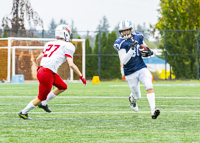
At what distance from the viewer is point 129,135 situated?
5.12 m

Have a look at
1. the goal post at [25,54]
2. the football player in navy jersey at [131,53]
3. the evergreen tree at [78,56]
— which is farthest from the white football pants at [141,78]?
the evergreen tree at [78,56]

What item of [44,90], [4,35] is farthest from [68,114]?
[4,35]

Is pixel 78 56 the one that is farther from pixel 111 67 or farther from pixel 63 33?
pixel 63 33

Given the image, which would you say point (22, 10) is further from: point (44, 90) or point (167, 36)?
point (44, 90)

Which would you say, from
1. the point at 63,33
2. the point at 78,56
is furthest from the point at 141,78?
the point at 78,56

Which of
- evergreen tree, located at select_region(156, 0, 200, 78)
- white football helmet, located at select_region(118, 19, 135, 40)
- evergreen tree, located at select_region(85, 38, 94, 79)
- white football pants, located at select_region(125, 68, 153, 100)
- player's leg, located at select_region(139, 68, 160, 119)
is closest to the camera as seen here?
player's leg, located at select_region(139, 68, 160, 119)

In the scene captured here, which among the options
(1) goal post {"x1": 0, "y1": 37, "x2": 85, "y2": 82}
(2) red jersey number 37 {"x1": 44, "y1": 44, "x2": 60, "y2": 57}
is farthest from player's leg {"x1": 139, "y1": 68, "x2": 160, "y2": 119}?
(1) goal post {"x1": 0, "y1": 37, "x2": 85, "y2": 82}

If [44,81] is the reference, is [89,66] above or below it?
below

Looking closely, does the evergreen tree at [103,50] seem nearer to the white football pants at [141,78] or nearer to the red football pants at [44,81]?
the white football pants at [141,78]

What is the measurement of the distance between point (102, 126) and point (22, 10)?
33152 millimetres

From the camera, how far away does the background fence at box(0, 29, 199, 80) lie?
29031 mm

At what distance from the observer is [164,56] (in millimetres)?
29328

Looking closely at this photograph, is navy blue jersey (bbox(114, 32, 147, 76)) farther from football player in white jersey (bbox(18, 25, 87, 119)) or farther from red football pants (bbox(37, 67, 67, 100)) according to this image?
red football pants (bbox(37, 67, 67, 100))

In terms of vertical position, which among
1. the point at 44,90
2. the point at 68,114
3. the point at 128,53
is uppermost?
the point at 128,53
